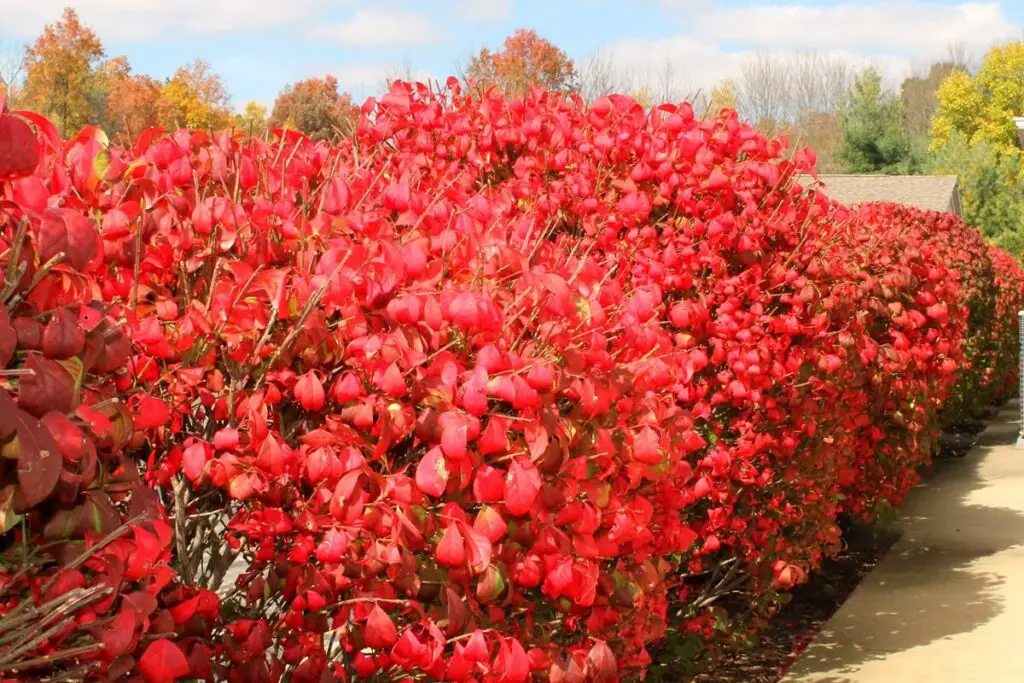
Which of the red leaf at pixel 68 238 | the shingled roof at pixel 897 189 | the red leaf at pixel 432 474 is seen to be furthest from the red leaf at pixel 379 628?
the shingled roof at pixel 897 189

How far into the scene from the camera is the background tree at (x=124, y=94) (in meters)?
59.6

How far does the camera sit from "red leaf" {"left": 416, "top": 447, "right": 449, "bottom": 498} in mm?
2562

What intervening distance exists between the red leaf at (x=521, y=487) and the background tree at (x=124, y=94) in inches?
2262

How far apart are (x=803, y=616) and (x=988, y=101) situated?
6139 cm

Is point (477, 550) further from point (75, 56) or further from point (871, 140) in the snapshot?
point (75, 56)

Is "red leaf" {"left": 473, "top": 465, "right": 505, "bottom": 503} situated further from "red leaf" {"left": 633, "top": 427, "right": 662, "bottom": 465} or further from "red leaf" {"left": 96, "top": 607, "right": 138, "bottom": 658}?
"red leaf" {"left": 96, "top": 607, "right": 138, "bottom": 658}

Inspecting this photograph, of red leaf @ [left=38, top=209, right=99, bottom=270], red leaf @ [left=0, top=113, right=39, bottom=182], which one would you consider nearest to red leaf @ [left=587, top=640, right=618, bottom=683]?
red leaf @ [left=38, top=209, right=99, bottom=270]

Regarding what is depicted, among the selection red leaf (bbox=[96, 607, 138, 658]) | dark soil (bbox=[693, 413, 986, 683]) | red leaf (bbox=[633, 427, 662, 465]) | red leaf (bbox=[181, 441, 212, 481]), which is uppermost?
red leaf (bbox=[181, 441, 212, 481])

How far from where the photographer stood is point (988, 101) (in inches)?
2472

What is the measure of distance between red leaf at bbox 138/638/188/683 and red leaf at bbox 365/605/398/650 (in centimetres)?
66

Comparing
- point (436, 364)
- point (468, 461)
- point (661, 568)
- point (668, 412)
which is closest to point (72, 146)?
point (436, 364)

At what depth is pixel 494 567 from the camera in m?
2.66

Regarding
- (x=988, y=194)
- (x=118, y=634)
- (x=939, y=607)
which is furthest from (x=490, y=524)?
(x=988, y=194)

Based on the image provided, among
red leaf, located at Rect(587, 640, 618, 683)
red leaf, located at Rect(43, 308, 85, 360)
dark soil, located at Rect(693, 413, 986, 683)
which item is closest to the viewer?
red leaf, located at Rect(43, 308, 85, 360)
